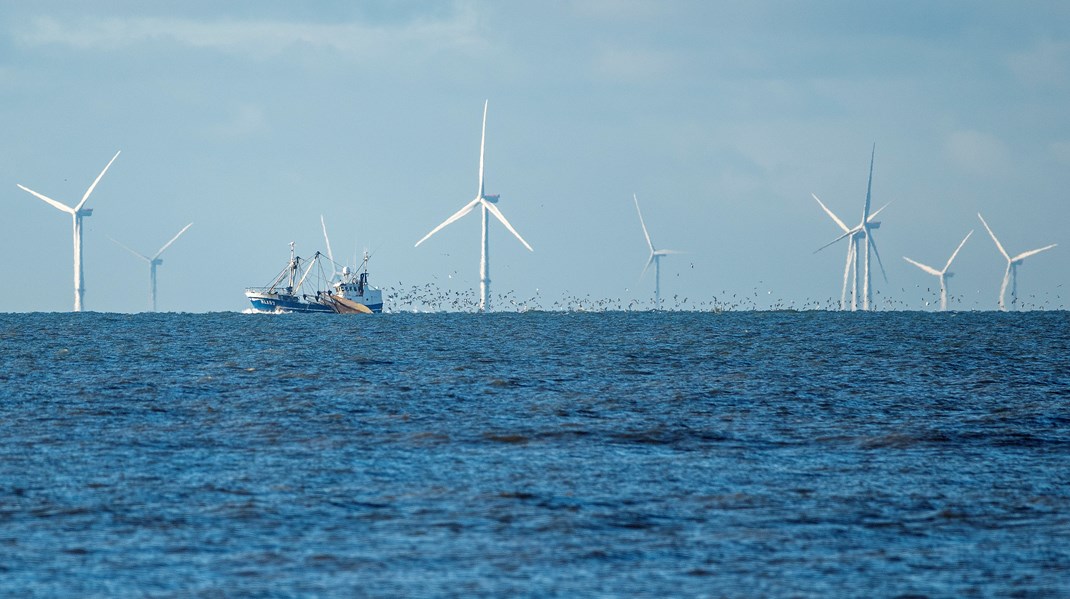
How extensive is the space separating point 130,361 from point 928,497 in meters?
57.1

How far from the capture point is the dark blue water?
20734 mm

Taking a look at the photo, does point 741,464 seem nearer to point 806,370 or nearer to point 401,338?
→ point 806,370

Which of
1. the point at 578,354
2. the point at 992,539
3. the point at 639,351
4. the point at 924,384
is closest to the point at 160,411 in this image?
the point at 992,539

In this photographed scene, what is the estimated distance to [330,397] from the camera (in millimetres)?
51062

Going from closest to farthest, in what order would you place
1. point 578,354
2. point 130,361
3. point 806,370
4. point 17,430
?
point 17,430
point 806,370
point 130,361
point 578,354

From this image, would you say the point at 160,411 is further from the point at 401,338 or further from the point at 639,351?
the point at 401,338

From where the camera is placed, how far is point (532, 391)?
181 feet

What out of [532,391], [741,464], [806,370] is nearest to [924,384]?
[806,370]

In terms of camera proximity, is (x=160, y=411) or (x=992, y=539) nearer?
(x=992, y=539)

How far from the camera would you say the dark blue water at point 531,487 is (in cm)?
2073

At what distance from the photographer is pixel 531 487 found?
28844 mm

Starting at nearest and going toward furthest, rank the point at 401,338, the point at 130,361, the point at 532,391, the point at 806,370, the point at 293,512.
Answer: the point at 293,512 < the point at 532,391 < the point at 806,370 < the point at 130,361 < the point at 401,338

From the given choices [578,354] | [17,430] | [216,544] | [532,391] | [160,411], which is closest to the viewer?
[216,544]

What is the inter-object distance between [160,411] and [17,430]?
6564 mm
